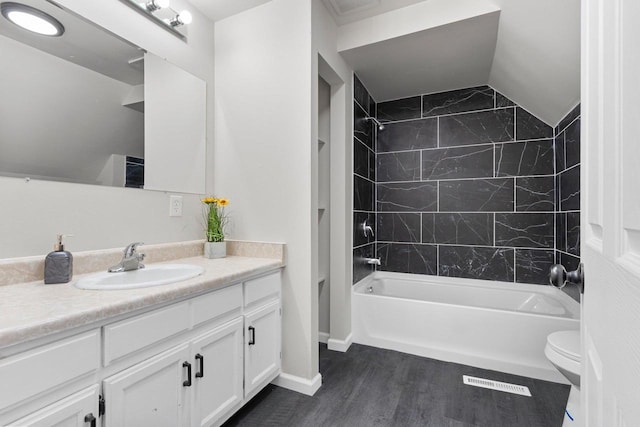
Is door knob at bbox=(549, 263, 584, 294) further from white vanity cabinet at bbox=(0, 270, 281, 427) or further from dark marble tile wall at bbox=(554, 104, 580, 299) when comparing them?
dark marble tile wall at bbox=(554, 104, 580, 299)

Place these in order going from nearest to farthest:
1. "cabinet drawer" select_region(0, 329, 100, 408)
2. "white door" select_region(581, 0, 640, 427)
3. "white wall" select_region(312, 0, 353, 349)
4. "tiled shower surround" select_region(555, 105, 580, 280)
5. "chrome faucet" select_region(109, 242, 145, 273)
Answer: "white door" select_region(581, 0, 640, 427) → "cabinet drawer" select_region(0, 329, 100, 408) → "chrome faucet" select_region(109, 242, 145, 273) → "tiled shower surround" select_region(555, 105, 580, 280) → "white wall" select_region(312, 0, 353, 349)

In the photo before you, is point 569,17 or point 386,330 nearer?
point 569,17

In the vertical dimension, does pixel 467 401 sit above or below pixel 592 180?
below

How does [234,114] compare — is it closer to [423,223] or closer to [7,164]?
[7,164]

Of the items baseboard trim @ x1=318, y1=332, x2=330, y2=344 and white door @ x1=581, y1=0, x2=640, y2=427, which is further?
baseboard trim @ x1=318, y1=332, x2=330, y2=344

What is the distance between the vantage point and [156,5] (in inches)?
66.9

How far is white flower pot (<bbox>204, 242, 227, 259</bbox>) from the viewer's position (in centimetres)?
→ 189

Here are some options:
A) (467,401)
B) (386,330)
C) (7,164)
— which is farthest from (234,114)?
(467,401)

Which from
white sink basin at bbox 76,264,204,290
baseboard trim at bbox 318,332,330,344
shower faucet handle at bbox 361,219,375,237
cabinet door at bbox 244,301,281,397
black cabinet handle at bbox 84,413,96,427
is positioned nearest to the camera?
black cabinet handle at bbox 84,413,96,427

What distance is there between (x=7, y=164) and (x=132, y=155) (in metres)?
0.52

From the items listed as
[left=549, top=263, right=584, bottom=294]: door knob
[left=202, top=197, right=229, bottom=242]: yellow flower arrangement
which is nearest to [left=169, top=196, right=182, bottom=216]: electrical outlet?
[left=202, top=197, right=229, bottom=242]: yellow flower arrangement

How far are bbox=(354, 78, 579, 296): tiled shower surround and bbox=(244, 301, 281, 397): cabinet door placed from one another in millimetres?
1074

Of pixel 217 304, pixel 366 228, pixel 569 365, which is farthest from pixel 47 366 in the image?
pixel 366 228

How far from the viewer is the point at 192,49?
6.62 ft
